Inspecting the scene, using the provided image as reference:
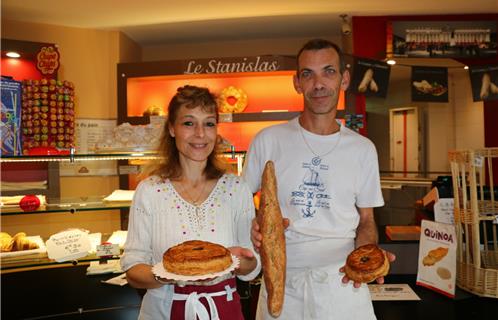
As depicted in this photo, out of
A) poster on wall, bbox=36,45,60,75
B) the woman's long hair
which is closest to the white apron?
the woman's long hair

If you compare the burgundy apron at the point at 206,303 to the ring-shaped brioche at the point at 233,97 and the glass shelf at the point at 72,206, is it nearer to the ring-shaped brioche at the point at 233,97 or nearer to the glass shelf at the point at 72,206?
the glass shelf at the point at 72,206

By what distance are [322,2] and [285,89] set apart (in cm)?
117

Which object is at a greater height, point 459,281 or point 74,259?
point 74,259

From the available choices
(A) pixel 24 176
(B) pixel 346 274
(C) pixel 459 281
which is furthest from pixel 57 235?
(C) pixel 459 281

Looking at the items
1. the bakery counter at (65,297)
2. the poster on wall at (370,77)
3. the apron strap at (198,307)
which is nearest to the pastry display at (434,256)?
the apron strap at (198,307)

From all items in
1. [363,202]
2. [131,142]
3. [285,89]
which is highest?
[285,89]

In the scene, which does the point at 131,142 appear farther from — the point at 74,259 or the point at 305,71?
the point at 305,71

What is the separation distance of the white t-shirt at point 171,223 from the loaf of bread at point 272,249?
9cm

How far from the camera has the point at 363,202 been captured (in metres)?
1.90

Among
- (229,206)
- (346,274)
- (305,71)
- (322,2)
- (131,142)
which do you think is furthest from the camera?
(322,2)

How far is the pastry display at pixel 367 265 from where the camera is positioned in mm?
1421

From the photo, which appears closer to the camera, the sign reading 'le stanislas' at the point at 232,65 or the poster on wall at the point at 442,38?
the sign reading 'le stanislas' at the point at 232,65

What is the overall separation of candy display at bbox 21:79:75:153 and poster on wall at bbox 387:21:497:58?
3.99 meters

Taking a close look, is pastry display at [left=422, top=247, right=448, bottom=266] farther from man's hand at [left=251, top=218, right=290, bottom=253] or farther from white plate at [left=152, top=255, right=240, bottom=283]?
white plate at [left=152, top=255, right=240, bottom=283]
